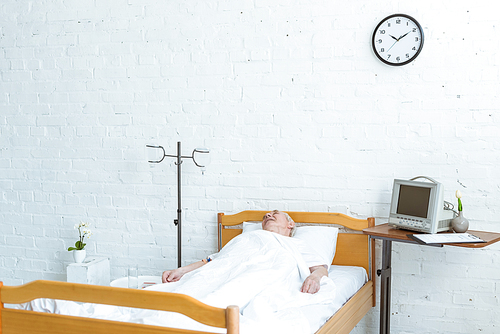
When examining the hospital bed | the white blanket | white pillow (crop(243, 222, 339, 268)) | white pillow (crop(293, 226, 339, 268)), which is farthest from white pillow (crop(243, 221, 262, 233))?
the hospital bed

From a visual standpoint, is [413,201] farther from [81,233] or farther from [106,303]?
[81,233]

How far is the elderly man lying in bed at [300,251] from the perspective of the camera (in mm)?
2168

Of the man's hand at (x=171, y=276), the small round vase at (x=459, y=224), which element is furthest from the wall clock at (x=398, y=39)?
the man's hand at (x=171, y=276)

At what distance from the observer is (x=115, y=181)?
130 inches

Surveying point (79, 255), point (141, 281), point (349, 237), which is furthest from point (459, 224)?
point (79, 255)

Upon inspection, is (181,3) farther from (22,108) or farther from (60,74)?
(22,108)

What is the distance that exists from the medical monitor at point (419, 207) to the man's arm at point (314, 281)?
0.50 metres

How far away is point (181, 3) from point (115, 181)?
1.32 m

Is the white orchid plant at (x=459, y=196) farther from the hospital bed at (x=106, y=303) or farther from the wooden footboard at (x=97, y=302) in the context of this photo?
the wooden footboard at (x=97, y=302)

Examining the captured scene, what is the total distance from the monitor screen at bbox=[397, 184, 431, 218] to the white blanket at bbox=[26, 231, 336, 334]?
610 mm

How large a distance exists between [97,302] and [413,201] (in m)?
1.67

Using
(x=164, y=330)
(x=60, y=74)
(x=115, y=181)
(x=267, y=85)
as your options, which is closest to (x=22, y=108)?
(x=60, y=74)

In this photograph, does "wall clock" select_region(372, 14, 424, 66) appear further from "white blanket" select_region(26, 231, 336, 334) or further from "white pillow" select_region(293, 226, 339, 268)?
"white blanket" select_region(26, 231, 336, 334)

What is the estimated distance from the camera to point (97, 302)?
156cm
